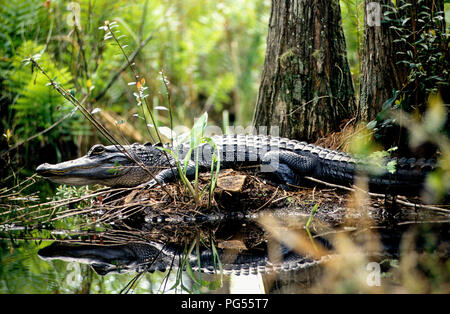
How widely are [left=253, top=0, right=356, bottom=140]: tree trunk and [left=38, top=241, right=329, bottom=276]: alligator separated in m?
2.33

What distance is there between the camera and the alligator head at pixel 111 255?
106 inches

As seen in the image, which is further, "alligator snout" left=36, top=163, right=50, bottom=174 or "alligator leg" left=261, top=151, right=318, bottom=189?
"alligator leg" left=261, top=151, right=318, bottom=189

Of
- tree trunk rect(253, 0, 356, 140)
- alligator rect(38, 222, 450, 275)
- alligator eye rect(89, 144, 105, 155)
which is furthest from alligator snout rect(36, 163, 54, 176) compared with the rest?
tree trunk rect(253, 0, 356, 140)

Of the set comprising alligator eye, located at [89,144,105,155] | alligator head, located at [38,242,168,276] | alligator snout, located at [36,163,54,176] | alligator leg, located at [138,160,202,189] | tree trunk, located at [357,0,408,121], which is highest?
tree trunk, located at [357,0,408,121]

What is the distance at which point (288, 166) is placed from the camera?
4520 mm

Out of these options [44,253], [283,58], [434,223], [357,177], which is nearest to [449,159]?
[434,223]

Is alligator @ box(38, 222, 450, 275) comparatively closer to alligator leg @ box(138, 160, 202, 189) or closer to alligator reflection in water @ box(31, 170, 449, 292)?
alligator reflection in water @ box(31, 170, 449, 292)

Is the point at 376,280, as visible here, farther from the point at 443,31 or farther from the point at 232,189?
the point at 443,31

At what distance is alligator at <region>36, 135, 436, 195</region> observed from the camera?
402 centimetres

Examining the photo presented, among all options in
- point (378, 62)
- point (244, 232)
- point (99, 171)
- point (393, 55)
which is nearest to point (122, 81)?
point (99, 171)

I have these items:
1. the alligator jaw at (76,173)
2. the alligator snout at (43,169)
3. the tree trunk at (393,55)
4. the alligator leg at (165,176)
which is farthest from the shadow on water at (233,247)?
the tree trunk at (393,55)

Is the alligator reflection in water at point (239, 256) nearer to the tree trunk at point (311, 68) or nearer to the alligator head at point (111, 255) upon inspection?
the alligator head at point (111, 255)

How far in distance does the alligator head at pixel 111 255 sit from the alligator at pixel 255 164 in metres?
1.08
